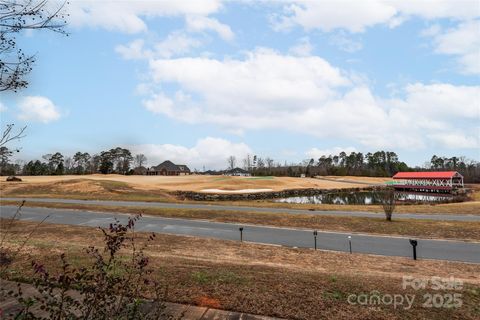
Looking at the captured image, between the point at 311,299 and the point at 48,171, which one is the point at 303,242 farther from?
the point at 48,171

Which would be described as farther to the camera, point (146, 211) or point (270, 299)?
point (146, 211)

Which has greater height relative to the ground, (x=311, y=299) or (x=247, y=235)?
(x=311, y=299)

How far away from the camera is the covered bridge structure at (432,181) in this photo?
254 ft

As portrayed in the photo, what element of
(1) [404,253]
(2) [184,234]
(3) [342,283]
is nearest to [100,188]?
(2) [184,234]

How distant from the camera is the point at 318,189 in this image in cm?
7869

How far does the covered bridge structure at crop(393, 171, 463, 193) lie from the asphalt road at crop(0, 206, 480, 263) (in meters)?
64.9

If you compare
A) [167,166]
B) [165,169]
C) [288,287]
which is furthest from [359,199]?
[167,166]

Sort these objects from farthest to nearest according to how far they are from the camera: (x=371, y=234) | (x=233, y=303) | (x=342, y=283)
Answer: (x=371, y=234)
(x=342, y=283)
(x=233, y=303)

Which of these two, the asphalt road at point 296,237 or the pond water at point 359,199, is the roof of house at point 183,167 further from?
the asphalt road at point 296,237

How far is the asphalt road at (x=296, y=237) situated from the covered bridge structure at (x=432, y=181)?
2555 inches

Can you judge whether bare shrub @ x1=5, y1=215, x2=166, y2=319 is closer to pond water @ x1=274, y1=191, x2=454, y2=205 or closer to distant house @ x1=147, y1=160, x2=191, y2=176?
pond water @ x1=274, y1=191, x2=454, y2=205

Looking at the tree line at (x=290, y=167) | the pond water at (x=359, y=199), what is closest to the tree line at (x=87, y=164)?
the tree line at (x=290, y=167)

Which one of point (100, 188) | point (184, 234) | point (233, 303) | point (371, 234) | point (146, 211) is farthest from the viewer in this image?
point (100, 188)

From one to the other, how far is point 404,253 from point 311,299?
432 inches
